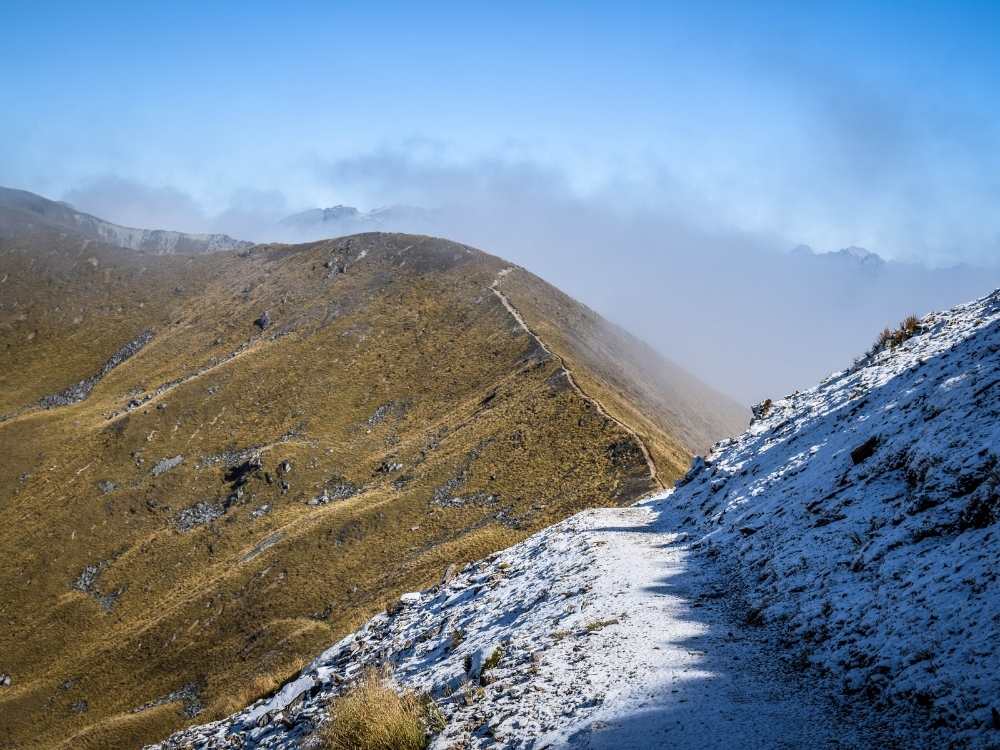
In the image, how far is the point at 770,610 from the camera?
11.8 metres

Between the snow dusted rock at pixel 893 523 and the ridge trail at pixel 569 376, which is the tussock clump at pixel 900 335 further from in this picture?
the ridge trail at pixel 569 376

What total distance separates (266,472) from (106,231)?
158 metres

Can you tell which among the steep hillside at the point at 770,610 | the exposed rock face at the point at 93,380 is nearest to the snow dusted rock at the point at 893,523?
the steep hillside at the point at 770,610

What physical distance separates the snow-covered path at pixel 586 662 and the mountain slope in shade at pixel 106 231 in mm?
170473

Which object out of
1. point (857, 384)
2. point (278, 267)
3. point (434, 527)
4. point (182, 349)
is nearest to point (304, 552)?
point (434, 527)

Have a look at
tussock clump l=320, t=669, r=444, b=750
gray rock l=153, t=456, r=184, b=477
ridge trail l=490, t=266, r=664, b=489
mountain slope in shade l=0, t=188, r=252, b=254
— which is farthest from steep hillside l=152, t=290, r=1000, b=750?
mountain slope in shade l=0, t=188, r=252, b=254

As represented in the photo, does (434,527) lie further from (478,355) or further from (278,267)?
(278,267)

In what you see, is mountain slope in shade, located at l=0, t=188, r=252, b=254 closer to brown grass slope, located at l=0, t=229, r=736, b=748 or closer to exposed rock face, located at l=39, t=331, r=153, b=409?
exposed rock face, located at l=39, t=331, r=153, b=409

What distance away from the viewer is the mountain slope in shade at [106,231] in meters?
177

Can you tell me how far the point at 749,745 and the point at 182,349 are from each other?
11155 cm

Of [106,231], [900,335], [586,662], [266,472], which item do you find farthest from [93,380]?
[586,662]

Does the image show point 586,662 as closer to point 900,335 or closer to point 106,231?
point 900,335

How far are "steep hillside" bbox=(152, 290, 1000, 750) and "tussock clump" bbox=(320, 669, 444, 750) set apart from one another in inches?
18.4

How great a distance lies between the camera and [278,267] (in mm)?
124500
